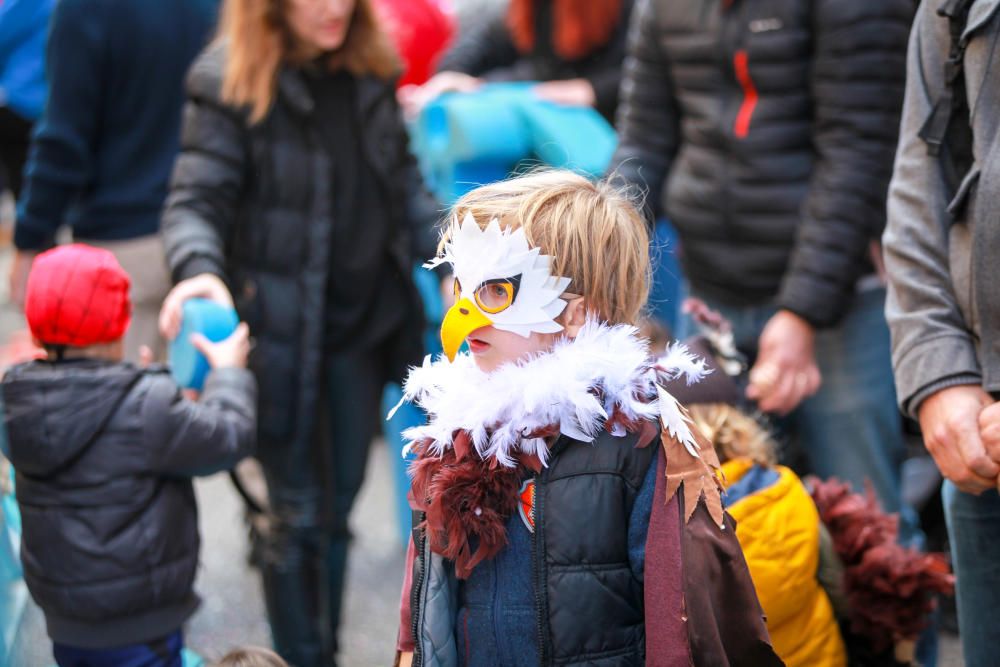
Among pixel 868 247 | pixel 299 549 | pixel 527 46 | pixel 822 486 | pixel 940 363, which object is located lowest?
pixel 299 549

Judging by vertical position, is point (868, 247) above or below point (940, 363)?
above

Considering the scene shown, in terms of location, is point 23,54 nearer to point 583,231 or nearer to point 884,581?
point 583,231

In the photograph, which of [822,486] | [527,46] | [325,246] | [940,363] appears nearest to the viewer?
[940,363]

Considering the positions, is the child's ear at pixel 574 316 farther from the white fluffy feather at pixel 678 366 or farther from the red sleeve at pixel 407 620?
the red sleeve at pixel 407 620

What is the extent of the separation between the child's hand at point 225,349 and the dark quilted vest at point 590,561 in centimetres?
111

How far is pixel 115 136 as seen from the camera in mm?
→ 3641

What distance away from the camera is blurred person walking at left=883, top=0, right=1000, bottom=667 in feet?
6.27

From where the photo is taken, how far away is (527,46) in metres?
4.57

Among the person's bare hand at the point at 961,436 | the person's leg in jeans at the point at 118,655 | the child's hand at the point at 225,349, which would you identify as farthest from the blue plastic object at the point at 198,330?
the person's bare hand at the point at 961,436

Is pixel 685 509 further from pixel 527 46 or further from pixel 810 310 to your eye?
pixel 527 46

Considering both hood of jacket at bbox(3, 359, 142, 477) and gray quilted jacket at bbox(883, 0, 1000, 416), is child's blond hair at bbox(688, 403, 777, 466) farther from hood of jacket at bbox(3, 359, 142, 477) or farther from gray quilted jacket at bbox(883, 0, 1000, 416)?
hood of jacket at bbox(3, 359, 142, 477)

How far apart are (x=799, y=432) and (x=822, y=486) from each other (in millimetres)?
606

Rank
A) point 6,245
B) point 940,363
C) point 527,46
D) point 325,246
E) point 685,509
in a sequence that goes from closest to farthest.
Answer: point 685,509, point 940,363, point 325,246, point 527,46, point 6,245

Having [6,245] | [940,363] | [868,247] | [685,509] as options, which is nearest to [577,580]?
[685,509]
